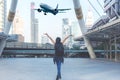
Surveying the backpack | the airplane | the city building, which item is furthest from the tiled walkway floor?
the city building

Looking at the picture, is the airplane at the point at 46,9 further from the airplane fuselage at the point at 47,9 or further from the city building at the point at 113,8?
the city building at the point at 113,8

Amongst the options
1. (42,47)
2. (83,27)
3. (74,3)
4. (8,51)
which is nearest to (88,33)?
(83,27)

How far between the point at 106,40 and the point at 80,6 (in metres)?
21.5

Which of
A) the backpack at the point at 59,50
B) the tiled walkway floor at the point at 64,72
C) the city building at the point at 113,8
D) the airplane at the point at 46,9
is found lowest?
the tiled walkway floor at the point at 64,72

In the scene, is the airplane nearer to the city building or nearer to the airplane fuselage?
the airplane fuselage

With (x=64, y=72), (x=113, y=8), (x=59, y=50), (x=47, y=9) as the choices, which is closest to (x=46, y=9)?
(x=47, y=9)

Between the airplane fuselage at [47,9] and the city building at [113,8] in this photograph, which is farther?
the city building at [113,8]

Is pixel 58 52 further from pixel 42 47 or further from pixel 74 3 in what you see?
pixel 42 47

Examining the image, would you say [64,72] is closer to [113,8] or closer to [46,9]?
[46,9]

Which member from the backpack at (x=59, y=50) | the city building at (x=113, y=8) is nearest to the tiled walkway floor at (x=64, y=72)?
the backpack at (x=59, y=50)

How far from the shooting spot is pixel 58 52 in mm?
15141

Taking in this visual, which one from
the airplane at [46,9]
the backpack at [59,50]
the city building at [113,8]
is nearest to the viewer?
the backpack at [59,50]

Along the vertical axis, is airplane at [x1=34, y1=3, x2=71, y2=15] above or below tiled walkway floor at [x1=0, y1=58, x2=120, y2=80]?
above

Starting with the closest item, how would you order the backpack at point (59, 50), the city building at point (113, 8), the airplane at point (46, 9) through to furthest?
the backpack at point (59, 50) → the airplane at point (46, 9) → the city building at point (113, 8)
